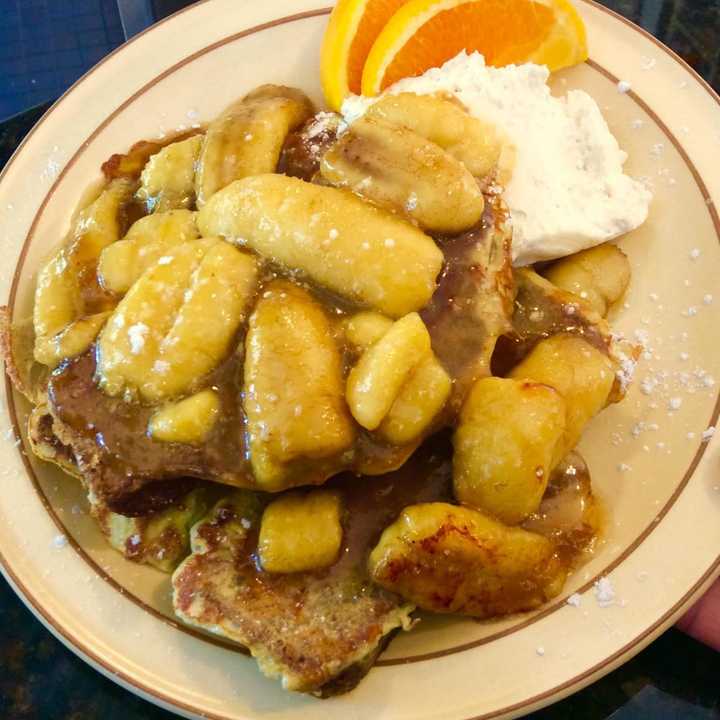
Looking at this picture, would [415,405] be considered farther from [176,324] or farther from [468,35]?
[468,35]

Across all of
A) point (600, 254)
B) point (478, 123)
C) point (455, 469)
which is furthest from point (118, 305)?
point (600, 254)

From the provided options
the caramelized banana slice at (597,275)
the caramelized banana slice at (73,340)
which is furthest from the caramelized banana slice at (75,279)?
the caramelized banana slice at (597,275)

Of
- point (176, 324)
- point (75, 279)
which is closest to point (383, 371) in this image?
point (176, 324)

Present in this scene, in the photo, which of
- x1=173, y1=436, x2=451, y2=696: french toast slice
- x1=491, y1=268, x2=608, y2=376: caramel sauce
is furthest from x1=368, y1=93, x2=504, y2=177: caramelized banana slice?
x1=173, y1=436, x2=451, y2=696: french toast slice

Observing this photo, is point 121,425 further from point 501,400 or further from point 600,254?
point 600,254

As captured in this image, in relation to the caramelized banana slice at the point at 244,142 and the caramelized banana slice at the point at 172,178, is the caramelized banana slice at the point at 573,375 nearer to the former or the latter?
the caramelized banana slice at the point at 244,142

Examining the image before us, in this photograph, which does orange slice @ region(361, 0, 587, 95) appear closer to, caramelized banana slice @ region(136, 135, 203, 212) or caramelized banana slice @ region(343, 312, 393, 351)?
caramelized banana slice @ region(136, 135, 203, 212)

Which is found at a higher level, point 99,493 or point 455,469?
point 455,469
